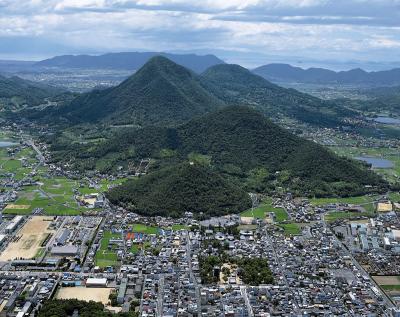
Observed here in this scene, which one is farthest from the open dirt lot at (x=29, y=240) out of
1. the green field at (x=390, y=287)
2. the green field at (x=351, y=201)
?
the green field at (x=351, y=201)

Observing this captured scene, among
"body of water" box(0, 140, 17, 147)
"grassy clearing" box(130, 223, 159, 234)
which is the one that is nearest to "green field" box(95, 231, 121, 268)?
"grassy clearing" box(130, 223, 159, 234)

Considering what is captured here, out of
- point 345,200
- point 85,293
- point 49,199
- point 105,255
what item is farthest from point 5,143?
point 85,293

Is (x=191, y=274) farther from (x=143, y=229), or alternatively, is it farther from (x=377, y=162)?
(x=377, y=162)

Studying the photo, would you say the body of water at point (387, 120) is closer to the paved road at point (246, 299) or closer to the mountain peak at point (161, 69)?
the mountain peak at point (161, 69)

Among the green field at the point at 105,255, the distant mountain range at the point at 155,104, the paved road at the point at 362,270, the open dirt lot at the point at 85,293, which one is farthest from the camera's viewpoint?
the distant mountain range at the point at 155,104

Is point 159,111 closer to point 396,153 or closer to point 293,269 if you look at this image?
point 396,153

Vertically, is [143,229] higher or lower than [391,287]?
higher
